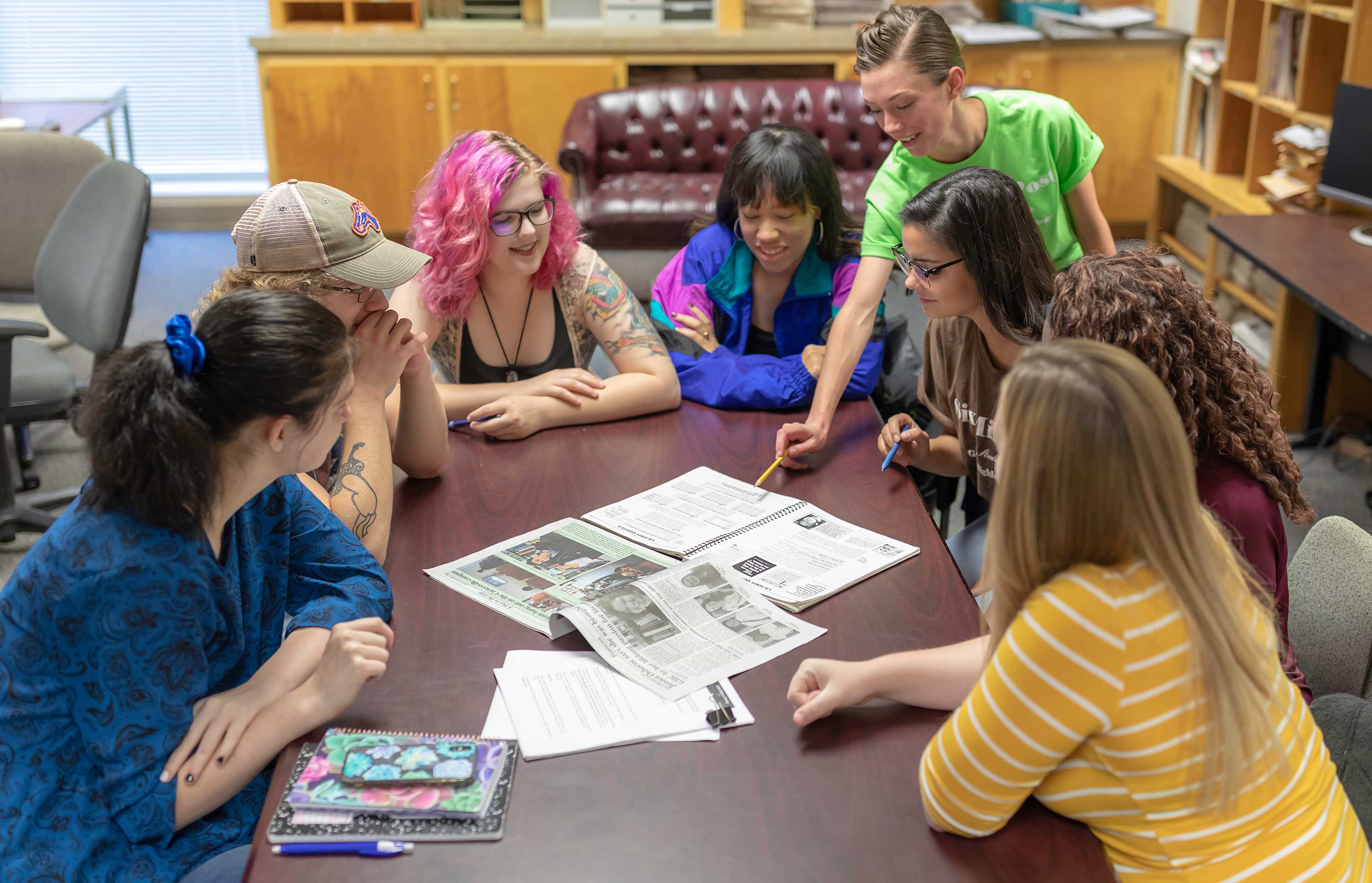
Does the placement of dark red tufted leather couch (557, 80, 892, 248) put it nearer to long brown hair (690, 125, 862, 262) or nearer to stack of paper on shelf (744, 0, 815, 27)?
stack of paper on shelf (744, 0, 815, 27)

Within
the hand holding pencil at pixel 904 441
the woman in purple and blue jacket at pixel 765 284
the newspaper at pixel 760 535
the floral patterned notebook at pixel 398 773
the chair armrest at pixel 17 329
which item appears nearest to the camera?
the floral patterned notebook at pixel 398 773

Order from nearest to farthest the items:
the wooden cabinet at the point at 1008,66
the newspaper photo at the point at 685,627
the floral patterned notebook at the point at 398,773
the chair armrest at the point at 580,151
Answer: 1. the floral patterned notebook at the point at 398,773
2. the newspaper photo at the point at 685,627
3. the chair armrest at the point at 580,151
4. the wooden cabinet at the point at 1008,66

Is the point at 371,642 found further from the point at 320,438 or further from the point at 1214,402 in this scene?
the point at 1214,402

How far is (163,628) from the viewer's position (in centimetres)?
118

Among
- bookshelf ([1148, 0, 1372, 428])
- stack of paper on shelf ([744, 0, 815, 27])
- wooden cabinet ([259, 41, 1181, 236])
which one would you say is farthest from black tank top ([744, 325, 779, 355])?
stack of paper on shelf ([744, 0, 815, 27])

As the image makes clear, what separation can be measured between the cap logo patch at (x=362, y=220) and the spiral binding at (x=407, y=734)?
0.78 meters

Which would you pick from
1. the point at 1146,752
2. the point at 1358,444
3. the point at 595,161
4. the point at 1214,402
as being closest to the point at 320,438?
the point at 1146,752

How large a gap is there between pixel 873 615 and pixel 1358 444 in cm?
302

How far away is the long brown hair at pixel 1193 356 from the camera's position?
4.80 ft

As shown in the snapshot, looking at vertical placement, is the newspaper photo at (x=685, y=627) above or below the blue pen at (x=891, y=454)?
below

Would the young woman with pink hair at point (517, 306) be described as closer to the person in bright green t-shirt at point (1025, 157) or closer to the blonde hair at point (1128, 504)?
the person in bright green t-shirt at point (1025, 157)

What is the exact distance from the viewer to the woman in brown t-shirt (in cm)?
190

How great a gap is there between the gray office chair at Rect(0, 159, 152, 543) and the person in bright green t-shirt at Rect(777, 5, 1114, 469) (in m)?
1.90

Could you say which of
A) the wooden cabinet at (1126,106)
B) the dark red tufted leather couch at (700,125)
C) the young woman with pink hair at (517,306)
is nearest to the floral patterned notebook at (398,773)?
the young woman with pink hair at (517,306)
